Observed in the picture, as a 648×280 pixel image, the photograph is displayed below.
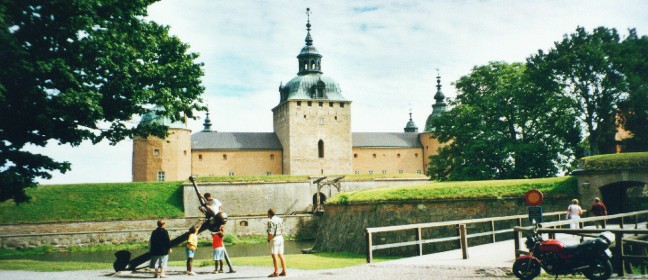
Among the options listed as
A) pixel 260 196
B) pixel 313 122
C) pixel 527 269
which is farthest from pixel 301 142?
pixel 527 269

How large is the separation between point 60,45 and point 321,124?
1699 inches

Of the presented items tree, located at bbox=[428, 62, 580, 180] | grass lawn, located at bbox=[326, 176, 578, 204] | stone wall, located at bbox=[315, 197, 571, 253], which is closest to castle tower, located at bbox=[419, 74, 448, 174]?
tree, located at bbox=[428, 62, 580, 180]

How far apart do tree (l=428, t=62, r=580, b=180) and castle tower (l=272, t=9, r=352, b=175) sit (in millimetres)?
21318

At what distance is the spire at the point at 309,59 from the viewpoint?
56781 mm

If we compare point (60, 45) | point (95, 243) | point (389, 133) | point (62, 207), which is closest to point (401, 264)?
point (60, 45)

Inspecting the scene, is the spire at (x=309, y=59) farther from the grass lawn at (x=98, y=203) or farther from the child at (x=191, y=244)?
the child at (x=191, y=244)

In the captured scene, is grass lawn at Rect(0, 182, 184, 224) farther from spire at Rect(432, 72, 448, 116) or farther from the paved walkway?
spire at Rect(432, 72, 448, 116)

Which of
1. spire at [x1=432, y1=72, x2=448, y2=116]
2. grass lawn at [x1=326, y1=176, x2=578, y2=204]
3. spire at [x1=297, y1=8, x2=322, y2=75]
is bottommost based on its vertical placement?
grass lawn at [x1=326, y1=176, x2=578, y2=204]

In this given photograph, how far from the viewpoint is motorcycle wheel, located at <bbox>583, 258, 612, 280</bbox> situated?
916 centimetres

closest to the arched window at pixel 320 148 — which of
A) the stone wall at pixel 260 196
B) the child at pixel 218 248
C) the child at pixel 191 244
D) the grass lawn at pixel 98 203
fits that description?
the stone wall at pixel 260 196

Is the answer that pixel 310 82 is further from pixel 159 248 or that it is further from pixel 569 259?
pixel 569 259

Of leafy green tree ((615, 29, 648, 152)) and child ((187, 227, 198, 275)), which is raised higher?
leafy green tree ((615, 29, 648, 152))

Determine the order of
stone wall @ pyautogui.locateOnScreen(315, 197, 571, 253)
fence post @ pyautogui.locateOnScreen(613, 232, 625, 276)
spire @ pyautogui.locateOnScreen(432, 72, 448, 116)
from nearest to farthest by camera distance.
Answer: fence post @ pyautogui.locateOnScreen(613, 232, 625, 276), stone wall @ pyautogui.locateOnScreen(315, 197, 571, 253), spire @ pyautogui.locateOnScreen(432, 72, 448, 116)

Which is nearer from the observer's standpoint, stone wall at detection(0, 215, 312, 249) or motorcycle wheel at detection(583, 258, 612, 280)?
motorcycle wheel at detection(583, 258, 612, 280)
